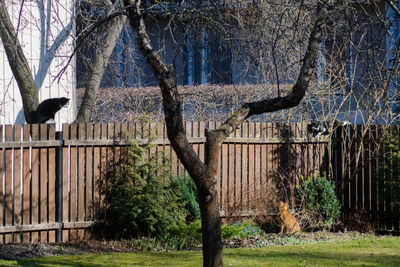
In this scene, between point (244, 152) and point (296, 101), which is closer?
point (296, 101)

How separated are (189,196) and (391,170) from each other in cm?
383

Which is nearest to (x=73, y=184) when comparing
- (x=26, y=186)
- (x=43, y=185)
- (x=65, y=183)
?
(x=65, y=183)

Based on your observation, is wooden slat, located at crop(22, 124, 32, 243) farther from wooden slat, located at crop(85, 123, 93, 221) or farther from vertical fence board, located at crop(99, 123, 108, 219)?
vertical fence board, located at crop(99, 123, 108, 219)

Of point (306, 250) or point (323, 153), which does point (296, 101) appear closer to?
Result: point (306, 250)

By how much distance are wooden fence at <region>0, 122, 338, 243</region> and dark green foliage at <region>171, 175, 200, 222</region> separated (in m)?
0.46

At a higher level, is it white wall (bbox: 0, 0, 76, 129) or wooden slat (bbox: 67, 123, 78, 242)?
white wall (bbox: 0, 0, 76, 129)

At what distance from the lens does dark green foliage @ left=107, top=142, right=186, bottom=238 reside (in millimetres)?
9070

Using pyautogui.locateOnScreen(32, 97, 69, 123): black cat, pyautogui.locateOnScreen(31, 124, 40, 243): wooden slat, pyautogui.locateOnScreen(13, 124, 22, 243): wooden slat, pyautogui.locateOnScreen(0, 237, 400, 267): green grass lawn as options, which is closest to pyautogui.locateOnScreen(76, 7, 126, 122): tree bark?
pyautogui.locateOnScreen(32, 97, 69, 123): black cat

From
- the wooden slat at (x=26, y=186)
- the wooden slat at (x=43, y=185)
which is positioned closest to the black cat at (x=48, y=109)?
the wooden slat at (x=43, y=185)

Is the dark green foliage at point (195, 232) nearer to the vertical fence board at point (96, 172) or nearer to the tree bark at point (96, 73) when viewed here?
the vertical fence board at point (96, 172)

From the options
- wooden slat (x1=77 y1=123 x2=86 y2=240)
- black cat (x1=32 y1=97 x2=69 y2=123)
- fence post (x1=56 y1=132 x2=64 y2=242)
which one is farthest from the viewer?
black cat (x1=32 y1=97 x2=69 y2=123)

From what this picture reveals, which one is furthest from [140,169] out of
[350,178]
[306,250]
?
[350,178]

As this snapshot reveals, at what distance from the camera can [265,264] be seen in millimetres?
7250

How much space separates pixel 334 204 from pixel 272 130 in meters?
1.86
